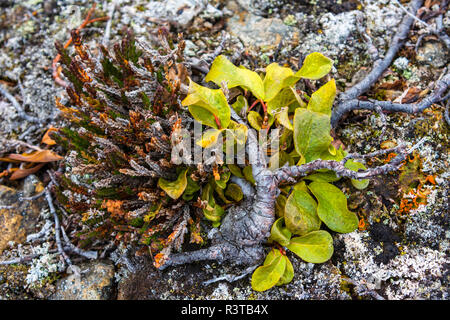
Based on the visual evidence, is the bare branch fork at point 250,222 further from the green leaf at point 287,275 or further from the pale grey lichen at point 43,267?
the pale grey lichen at point 43,267

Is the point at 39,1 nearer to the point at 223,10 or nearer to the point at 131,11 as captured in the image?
the point at 131,11

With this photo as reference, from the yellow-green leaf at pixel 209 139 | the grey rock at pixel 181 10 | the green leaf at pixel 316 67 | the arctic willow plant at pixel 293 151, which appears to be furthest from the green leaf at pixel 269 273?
the grey rock at pixel 181 10

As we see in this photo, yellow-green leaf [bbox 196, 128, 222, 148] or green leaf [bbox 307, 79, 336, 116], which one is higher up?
green leaf [bbox 307, 79, 336, 116]

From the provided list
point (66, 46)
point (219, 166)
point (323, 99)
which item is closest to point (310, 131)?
point (323, 99)

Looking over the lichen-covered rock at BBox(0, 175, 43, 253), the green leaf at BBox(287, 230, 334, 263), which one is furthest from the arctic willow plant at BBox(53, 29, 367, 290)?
the lichen-covered rock at BBox(0, 175, 43, 253)

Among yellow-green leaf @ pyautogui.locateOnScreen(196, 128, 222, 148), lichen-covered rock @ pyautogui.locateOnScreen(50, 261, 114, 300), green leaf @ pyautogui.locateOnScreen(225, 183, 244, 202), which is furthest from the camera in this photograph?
lichen-covered rock @ pyautogui.locateOnScreen(50, 261, 114, 300)

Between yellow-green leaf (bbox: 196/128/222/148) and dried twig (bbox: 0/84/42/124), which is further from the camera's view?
dried twig (bbox: 0/84/42/124)

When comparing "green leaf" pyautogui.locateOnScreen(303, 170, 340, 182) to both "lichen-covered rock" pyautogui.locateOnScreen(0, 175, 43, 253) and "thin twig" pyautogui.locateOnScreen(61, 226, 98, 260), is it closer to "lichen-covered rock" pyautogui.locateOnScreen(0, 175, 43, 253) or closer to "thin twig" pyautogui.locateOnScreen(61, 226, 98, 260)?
"thin twig" pyautogui.locateOnScreen(61, 226, 98, 260)

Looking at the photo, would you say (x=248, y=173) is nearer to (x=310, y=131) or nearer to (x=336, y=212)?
(x=310, y=131)
